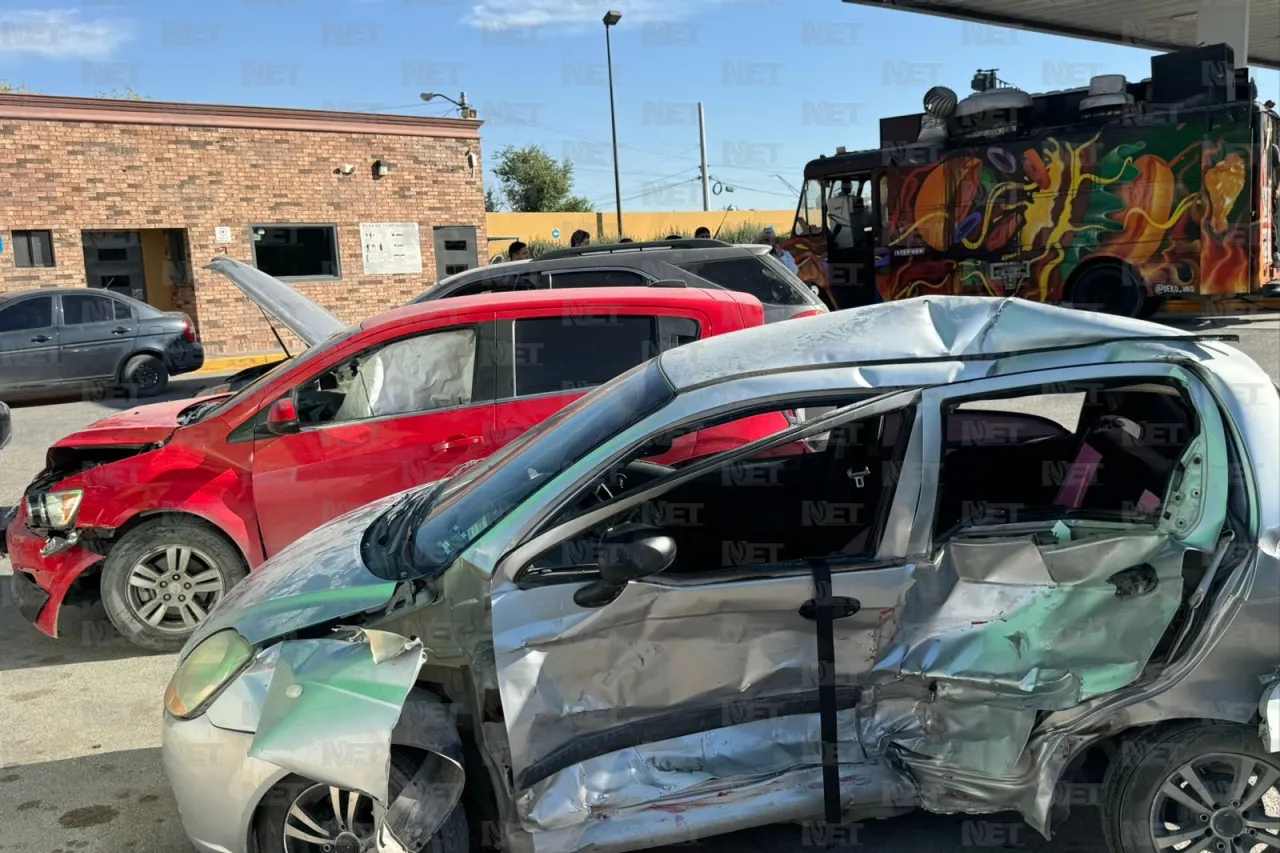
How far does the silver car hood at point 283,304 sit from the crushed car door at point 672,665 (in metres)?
3.71

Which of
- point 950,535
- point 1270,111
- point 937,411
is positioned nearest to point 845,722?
point 950,535

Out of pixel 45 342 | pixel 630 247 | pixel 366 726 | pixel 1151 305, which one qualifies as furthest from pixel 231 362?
Result: pixel 366 726

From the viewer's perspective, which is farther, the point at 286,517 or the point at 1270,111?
the point at 1270,111

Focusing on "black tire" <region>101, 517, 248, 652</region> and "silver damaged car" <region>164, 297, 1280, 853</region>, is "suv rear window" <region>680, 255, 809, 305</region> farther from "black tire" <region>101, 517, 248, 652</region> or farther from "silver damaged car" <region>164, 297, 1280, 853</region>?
"silver damaged car" <region>164, 297, 1280, 853</region>

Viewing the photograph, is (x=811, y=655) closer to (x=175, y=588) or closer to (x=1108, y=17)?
(x=175, y=588)

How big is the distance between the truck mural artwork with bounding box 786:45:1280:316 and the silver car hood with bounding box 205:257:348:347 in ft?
36.8

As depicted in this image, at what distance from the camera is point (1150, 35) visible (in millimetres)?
20109

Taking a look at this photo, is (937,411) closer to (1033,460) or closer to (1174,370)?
(1174,370)

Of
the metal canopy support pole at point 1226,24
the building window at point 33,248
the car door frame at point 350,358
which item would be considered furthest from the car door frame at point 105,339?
the metal canopy support pole at point 1226,24

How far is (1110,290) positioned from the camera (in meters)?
14.3

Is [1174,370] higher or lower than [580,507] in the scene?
higher

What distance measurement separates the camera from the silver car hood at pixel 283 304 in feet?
20.0

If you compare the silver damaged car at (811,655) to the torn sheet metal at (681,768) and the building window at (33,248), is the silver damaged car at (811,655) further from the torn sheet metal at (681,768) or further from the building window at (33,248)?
the building window at (33,248)

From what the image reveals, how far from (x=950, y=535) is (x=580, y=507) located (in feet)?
3.57
